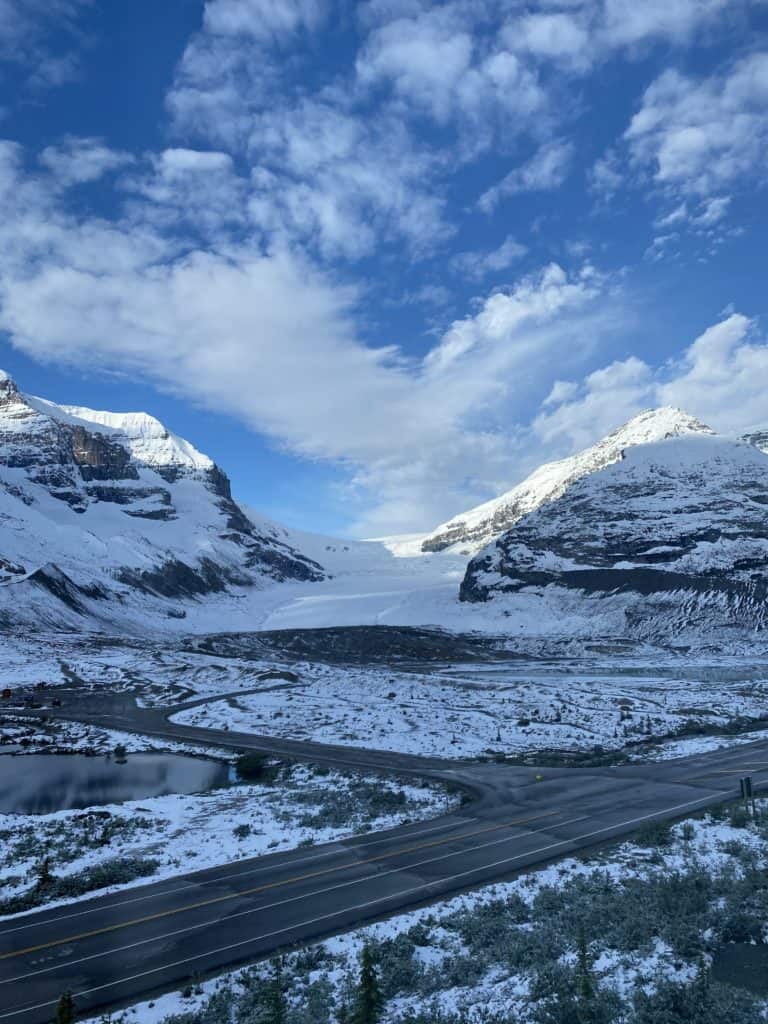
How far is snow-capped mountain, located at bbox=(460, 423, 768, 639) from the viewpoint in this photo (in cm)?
13538

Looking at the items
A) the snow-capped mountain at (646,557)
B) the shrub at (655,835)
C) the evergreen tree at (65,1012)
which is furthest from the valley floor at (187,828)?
the snow-capped mountain at (646,557)

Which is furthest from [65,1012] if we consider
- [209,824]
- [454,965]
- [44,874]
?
[209,824]

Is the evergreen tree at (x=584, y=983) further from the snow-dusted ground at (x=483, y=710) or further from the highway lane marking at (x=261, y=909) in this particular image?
the snow-dusted ground at (x=483, y=710)

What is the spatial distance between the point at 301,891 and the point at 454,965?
5.76 meters

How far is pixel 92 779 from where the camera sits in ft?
121

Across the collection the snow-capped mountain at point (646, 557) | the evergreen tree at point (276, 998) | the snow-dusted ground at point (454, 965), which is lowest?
the snow-dusted ground at point (454, 965)

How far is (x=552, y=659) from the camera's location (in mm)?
112000

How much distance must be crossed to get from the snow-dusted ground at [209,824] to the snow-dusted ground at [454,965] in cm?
694

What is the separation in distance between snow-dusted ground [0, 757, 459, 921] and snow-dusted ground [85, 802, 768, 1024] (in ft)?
22.8

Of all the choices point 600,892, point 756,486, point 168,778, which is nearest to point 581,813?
point 600,892

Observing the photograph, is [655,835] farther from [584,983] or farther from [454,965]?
[584,983]

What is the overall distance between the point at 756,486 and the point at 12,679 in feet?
560

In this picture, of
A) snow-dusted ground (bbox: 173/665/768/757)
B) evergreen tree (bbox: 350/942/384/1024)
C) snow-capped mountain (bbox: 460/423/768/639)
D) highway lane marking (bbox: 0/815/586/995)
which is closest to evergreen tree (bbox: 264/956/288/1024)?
evergreen tree (bbox: 350/942/384/1024)

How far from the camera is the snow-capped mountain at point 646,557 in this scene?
13538cm
